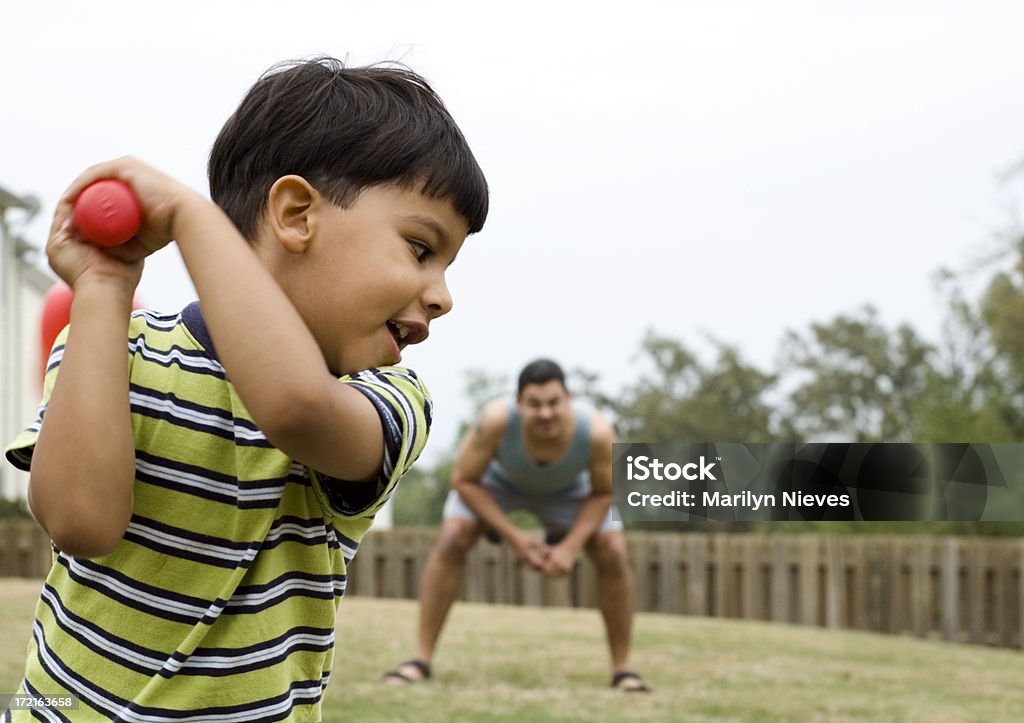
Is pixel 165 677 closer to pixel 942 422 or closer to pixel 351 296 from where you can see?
pixel 351 296

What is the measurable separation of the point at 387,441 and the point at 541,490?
5.39m

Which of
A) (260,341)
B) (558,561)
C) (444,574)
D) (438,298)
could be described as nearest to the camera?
(260,341)

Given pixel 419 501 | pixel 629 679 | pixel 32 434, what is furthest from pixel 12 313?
pixel 419 501

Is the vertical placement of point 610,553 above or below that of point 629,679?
above

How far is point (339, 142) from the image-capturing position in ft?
4.35

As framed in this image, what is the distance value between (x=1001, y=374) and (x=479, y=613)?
22.1m

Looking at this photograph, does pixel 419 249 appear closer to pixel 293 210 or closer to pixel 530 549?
pixel 293 210

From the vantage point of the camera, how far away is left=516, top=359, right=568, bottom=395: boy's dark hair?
6.24 metres

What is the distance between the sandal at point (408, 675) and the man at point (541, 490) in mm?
139

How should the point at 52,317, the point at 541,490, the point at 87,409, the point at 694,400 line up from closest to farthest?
the point at 87,409, the point at 52,317, the point at 541,490, the point at 694,400

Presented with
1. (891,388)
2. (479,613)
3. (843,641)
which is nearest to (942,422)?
(843,641)

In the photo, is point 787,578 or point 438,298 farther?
point 787,578

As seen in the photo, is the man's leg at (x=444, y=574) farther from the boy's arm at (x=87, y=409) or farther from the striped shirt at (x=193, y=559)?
the boy's arm at (x=87, y=409)

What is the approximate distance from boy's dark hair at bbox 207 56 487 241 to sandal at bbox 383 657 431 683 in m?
4.44
